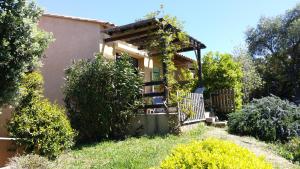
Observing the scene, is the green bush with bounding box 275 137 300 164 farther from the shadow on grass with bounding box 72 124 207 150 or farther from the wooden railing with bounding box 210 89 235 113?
the wooden railing with bounding box 210 89 235 113

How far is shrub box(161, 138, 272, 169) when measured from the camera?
12.3 feet

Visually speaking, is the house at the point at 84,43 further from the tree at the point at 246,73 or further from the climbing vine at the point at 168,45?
the tree at the point at 246,73

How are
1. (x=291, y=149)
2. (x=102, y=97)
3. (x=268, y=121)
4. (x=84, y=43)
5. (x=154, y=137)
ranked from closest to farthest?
(x=291, y=149), (x=154, y=137), (x=102, y=97), (x=268, y=121), (x=84, y=43)

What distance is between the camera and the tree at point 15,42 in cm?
727

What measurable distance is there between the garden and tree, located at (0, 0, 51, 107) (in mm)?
Answer: 22

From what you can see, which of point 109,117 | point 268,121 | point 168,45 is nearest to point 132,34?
point 168,45

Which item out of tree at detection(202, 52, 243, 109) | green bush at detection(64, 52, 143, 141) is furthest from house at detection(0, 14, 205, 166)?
tree at detection(202, 52, 243, 109)

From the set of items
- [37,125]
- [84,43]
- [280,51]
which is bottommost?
[37,125]

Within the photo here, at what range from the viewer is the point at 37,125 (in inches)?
352

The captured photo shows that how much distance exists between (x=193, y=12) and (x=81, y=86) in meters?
7.06

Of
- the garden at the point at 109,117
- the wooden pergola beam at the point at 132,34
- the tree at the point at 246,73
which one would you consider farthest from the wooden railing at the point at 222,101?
the tree at the point at 246,73

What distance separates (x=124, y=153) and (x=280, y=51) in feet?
94.2

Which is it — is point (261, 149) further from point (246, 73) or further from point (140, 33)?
point (246, 73)

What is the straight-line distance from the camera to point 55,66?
564 inches
